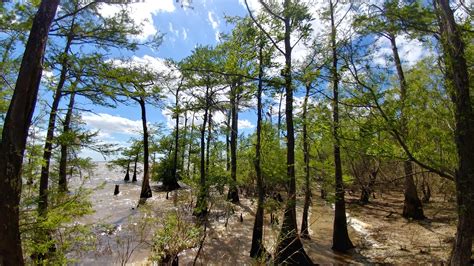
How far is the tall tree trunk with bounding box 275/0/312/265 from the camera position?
10391 mm

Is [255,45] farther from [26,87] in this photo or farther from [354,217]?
[354,217]

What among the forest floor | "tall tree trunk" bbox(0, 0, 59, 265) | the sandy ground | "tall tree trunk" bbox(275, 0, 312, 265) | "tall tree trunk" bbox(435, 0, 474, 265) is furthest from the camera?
the sandy ground

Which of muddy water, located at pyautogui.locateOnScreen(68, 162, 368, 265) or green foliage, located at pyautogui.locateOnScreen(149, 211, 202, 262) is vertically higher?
green foliage, located at pyautogui.locateOnScreen(149, 211, 202, 262)

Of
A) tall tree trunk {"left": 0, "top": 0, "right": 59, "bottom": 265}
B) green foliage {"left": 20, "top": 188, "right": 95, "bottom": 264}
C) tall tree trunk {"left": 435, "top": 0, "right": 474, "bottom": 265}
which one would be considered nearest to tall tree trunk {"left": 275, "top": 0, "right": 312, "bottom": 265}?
tall tree trunk {"left": 435, "top": 0, "right": 474, "bottom": 265}

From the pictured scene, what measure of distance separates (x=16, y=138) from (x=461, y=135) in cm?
773

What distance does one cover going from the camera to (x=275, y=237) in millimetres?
10141

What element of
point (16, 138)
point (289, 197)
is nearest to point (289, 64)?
point (289, 197)

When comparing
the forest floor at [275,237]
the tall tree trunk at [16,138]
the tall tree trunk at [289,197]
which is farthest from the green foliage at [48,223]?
the tall tree trunk at [289,197]

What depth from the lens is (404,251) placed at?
11719 millimetres

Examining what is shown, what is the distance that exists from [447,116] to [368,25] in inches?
130

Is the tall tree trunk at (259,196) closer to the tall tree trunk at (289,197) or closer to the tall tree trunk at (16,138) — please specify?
the tall tree trunk at (289,197)

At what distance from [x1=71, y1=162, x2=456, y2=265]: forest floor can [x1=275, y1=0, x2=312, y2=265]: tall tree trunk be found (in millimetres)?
672

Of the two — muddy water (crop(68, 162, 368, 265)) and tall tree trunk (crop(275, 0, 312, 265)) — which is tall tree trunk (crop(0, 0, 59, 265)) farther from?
tall tree trunk (crop(275, 0, 312, 265))

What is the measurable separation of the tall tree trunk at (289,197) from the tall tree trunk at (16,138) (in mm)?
7343
